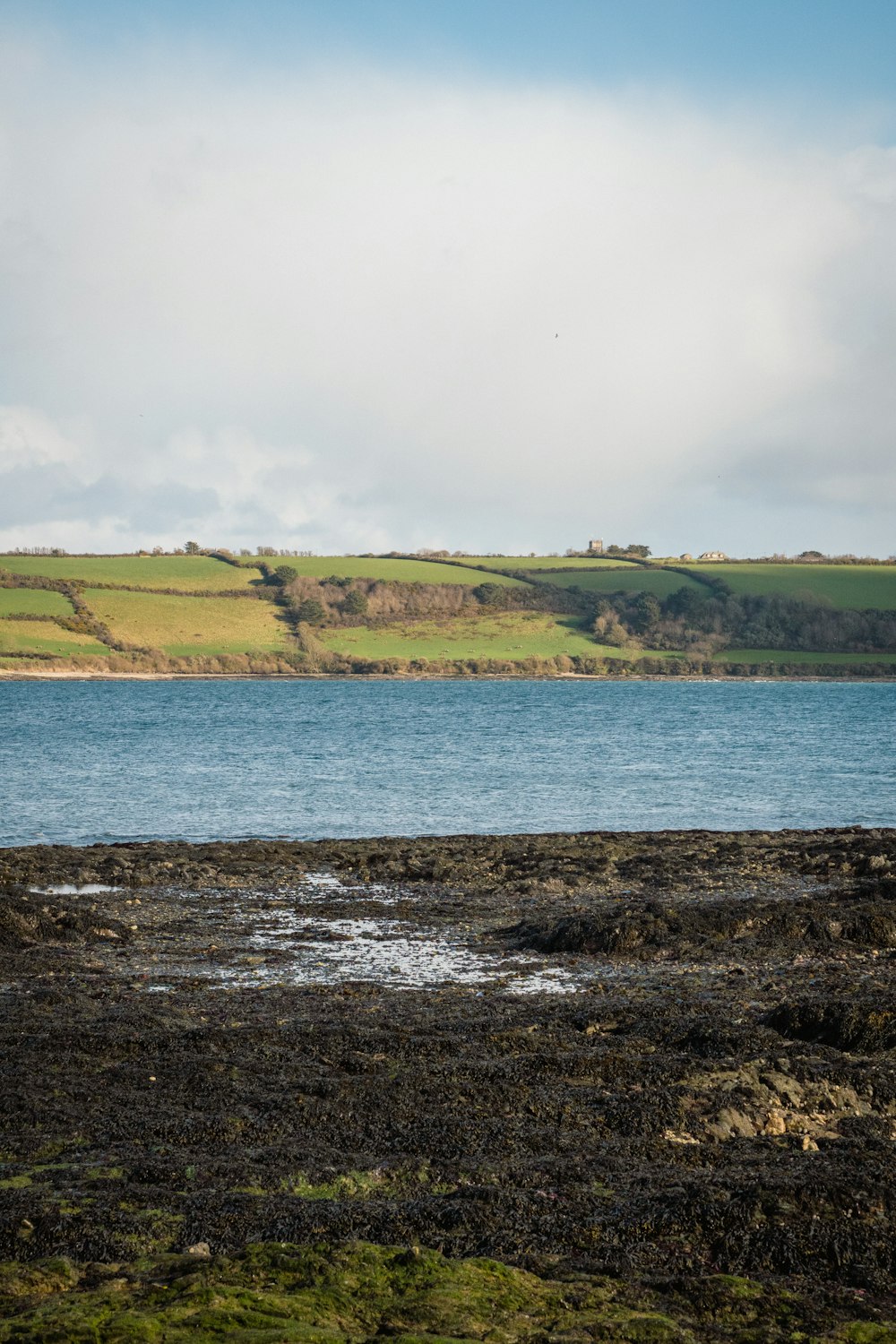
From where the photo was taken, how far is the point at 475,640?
161 m

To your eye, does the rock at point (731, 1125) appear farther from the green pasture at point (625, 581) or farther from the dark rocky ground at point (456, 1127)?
the green pasture at point (625, 581)

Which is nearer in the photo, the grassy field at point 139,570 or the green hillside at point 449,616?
the green hillside at point 449,616

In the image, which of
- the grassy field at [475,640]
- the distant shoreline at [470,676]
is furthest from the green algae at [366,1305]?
the grassy field at [475,640]

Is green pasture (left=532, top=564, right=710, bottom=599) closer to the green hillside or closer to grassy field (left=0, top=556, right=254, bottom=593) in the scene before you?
the green hillside

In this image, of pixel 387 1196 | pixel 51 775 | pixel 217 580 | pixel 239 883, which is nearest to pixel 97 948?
pixel 239 883

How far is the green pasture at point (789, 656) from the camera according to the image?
15488 cm

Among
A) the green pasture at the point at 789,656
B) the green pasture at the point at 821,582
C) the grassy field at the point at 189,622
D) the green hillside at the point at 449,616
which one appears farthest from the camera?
the green pasture at the point at 821,582

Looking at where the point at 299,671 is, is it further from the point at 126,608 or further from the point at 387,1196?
the point at 387,1196

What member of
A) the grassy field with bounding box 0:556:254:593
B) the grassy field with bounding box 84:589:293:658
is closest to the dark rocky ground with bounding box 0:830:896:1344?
the grassy field with bounding box 84:589:293:658

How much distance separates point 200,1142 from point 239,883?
48.8 feet

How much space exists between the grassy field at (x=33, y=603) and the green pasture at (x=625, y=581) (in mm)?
63222

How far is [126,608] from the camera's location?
156 metres

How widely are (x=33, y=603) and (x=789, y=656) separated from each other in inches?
3787

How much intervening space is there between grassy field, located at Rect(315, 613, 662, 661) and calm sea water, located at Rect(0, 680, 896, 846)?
5197 centimetres
